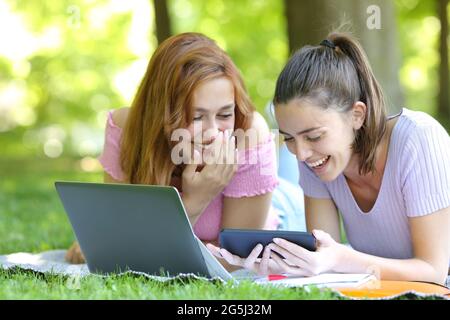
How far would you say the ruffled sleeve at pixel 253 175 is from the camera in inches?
144

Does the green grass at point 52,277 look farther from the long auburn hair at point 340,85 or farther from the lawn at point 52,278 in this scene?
the long auburn hair at point 340,85

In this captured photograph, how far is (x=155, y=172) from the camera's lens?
359 cm

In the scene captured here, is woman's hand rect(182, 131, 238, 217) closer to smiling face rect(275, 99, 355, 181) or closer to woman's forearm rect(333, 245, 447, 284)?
smiling face rect(275, 99, 355, 181)

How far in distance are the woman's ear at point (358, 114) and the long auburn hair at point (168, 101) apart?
64cm

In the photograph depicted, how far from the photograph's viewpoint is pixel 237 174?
3676mm

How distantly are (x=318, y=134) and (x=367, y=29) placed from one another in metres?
2.49

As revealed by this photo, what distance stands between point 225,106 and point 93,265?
0.89 meters

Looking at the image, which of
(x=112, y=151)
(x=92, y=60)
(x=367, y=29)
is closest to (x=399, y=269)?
(x=112, y=151)

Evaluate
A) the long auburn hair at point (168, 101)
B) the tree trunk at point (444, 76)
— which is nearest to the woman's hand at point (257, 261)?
the long auburn hair at point (168, 101)

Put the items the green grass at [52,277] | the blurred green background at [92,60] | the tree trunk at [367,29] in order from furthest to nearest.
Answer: the blurred green background at [92,60] < the tree trunk at [367,29] < the green grass at [52,277]

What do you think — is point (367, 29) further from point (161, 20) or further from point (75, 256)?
point (161, 20)

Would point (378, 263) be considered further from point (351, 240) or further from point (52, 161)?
point (52, 161)
